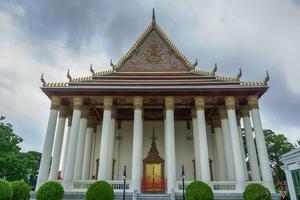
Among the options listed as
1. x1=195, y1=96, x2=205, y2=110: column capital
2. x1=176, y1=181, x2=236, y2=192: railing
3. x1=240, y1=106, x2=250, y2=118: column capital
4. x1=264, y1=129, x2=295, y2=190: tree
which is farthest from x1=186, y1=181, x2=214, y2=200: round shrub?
x1=264, y1=129, x2=295, y2=190: tree

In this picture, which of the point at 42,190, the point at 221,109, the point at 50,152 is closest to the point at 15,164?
the point at 50,152

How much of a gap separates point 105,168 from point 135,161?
6.44ft

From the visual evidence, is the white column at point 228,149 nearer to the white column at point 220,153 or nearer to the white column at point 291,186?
the white column at point 220,153

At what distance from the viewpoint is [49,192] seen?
13.8m

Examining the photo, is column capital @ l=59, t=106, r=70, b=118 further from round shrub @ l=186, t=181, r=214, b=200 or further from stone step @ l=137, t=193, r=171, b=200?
round shrub @ l=186, t=181, r=214, b=200

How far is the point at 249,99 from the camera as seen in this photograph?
18.6 meters

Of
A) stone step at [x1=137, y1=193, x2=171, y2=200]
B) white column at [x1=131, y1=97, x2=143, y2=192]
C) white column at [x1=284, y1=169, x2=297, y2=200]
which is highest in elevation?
white column at [x1=131, y1=97, x2=143, y2=192]

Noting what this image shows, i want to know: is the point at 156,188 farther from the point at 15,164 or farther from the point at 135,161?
the point at 15,164

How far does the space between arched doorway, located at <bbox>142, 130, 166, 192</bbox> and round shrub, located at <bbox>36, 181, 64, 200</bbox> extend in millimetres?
6825

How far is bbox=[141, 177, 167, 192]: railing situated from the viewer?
19.0 m

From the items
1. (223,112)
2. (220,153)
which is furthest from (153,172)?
(223,112)

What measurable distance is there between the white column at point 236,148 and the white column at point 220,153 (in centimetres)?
327

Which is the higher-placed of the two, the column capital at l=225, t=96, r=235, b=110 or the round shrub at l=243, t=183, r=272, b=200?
the column capital at l=225, t=96, r=235, b=110

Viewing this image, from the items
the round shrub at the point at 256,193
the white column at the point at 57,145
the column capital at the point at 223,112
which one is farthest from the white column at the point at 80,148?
the round shrub at the point at 256,193
